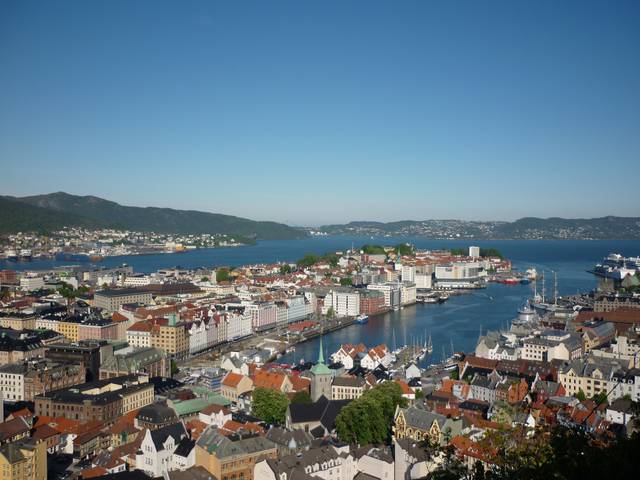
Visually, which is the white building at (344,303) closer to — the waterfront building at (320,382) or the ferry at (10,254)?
the waterfront building at (320,382)

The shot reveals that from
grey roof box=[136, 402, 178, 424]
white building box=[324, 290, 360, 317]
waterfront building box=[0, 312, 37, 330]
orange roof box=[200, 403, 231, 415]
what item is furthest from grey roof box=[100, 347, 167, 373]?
white building box=[324, 290, 360, 317]

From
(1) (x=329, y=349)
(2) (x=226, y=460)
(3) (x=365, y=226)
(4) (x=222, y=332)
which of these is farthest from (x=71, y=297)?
(3) (x=365, y=226)

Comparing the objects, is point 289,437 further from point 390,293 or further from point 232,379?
point 390,293

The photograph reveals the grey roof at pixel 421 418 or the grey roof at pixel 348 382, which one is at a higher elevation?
the grey roof at pixel 421 418

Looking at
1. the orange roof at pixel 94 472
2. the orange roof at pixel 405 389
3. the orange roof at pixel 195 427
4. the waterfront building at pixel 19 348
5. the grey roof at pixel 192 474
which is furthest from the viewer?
the waterfront building at pixel 19 348

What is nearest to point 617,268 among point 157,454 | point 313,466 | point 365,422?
point 365,422

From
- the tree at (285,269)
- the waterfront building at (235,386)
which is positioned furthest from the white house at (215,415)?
the tree at (285,269)
